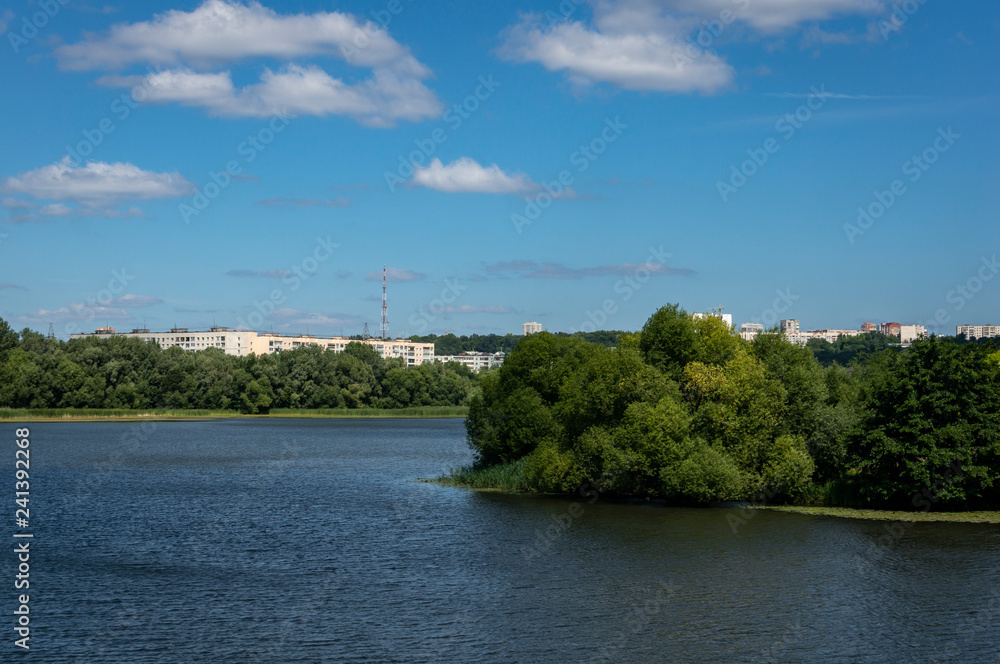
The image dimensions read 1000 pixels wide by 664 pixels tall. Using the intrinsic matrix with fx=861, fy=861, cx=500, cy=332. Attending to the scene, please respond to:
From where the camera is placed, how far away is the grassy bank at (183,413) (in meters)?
140

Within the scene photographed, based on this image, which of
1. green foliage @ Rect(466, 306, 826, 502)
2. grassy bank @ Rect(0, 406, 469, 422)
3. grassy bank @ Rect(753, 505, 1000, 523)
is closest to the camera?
→ grassy bank @ Rect(753, 505, 1000, 523)

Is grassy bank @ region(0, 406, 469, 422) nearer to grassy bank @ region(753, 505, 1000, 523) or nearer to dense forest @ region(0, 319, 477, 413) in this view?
dense forest @ region(0, 319, 477, 413)

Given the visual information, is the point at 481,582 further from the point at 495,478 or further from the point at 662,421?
the point at 495,478

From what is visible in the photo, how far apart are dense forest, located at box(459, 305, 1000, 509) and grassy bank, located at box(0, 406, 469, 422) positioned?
105306mm

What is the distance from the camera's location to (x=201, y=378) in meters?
160

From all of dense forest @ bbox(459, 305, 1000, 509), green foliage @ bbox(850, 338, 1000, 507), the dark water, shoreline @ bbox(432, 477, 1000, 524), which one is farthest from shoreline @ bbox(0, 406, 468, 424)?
green foliage @ bbox(850, 338, 1000, 507)

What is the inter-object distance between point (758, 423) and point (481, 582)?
23637mm

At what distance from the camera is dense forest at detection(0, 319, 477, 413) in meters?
142

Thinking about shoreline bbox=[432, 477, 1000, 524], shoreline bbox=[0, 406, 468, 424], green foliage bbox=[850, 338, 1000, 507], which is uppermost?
green foliage bbox=[850, 338, 1000, 507]

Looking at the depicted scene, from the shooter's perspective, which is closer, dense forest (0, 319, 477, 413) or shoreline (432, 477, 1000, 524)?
shoreline (432, 477, 1000, 524)

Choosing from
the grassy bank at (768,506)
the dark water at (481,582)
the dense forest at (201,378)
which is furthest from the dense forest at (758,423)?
the dense forest at (201,378)

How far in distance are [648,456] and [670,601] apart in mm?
20939

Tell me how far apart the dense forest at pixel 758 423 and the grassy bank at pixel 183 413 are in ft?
345

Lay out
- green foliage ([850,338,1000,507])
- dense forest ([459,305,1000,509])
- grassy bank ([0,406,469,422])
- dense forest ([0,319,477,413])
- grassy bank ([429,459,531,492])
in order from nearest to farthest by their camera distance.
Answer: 1. green foliage ([850,338,1000,507])
2. dense forest ([459,305,1000,509])
3. grassy bank ([429,459,531,492])
4. grassy bank ([0,406,469,422])
5. dense forest ([0,319,477,413])
